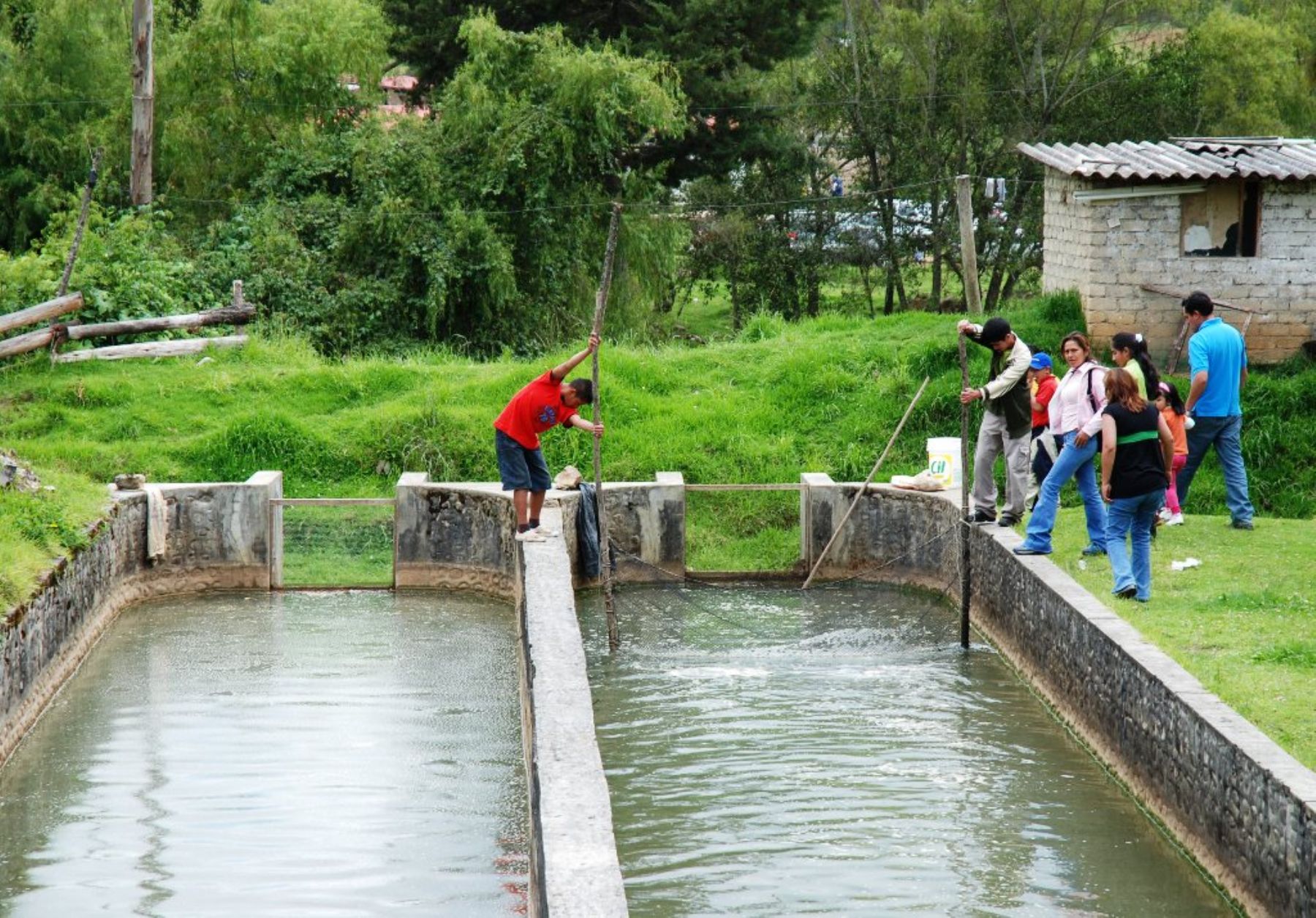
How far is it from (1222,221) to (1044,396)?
6005 millimetres

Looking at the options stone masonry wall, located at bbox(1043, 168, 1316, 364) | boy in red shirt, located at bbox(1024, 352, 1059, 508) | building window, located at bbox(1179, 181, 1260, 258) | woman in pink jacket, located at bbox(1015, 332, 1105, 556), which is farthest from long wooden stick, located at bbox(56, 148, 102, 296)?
building window, located at bbox(1179, 181, 1260, 258)

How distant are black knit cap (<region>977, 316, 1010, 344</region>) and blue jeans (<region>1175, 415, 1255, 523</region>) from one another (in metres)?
1.71

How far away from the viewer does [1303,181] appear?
18.5 meters

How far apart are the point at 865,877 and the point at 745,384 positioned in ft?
37.6

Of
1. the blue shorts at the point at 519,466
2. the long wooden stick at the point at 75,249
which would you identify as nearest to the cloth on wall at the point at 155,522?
the blue shorts at the point at 519,466

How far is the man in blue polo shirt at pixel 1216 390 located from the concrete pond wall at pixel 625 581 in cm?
170

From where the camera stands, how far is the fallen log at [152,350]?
20078 mm

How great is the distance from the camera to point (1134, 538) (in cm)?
1130

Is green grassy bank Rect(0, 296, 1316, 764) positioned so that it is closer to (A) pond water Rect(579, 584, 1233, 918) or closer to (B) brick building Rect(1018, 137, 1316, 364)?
(B) brick building Rect(1018, 137, 1316, 364)

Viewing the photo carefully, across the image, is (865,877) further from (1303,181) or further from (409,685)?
(1303,181)

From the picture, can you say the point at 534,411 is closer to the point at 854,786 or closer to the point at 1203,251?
the point at 854,786

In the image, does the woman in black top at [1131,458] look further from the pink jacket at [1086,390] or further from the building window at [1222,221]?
the building window at [1222,221]

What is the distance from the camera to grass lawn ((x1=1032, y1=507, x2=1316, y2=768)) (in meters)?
9.11

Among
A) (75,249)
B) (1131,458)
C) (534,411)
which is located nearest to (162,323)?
(75,249)
